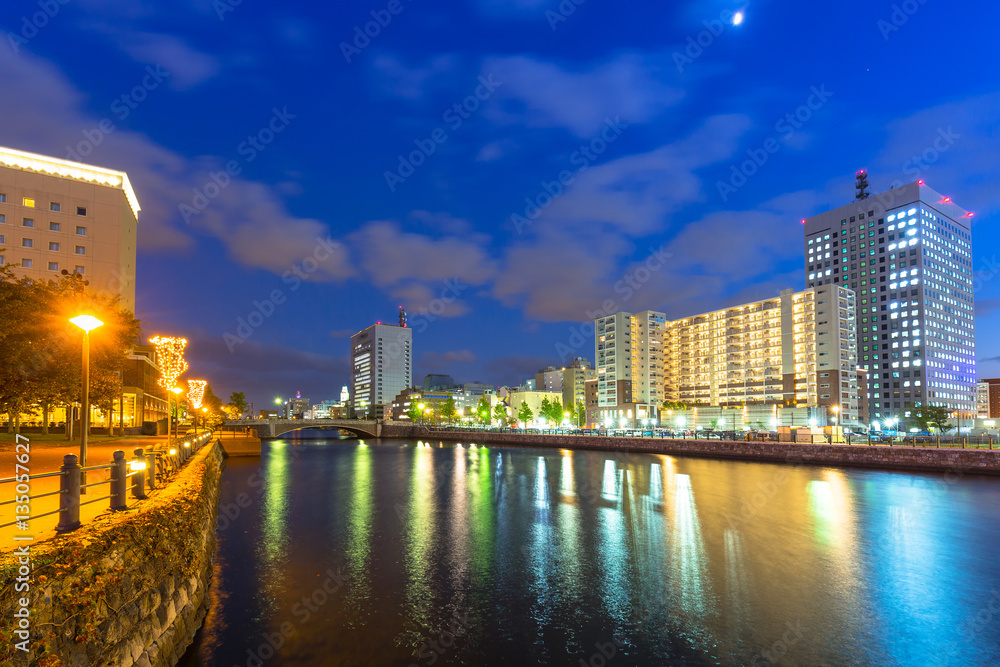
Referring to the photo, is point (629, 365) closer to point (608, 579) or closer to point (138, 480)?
point (608, 579)

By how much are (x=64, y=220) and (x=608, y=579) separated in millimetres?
98988

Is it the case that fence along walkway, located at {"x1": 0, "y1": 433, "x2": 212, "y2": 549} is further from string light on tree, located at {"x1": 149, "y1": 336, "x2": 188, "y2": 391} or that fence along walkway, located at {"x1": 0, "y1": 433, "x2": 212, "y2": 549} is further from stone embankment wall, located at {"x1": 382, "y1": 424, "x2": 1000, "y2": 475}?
stone embankment wall, located at {"x1": 382, "y1": 424, "x2": 1000, "y2": 475}

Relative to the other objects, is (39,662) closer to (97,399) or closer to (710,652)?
(710,652)

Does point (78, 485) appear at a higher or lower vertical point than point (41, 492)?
higher

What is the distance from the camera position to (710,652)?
13.4m

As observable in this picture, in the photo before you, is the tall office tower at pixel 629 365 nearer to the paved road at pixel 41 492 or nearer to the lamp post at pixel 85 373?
the paved road at pixel 41 492

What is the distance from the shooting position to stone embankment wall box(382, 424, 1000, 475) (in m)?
49.0

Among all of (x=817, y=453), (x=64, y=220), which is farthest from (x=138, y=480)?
(x=64, y=220)

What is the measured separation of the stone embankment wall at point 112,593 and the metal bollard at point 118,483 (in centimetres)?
34

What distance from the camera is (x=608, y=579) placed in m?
19.1

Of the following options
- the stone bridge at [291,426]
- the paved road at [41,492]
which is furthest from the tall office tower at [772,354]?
the paved road at [41,492]

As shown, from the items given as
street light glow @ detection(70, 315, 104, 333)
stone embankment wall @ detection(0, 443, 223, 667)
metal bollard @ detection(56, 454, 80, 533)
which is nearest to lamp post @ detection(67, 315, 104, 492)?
street light glow @ detection(70, 315, 104, 333)

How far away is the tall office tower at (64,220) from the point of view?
78438mm

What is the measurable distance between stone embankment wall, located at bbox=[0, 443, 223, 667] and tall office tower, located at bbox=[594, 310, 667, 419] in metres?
160
